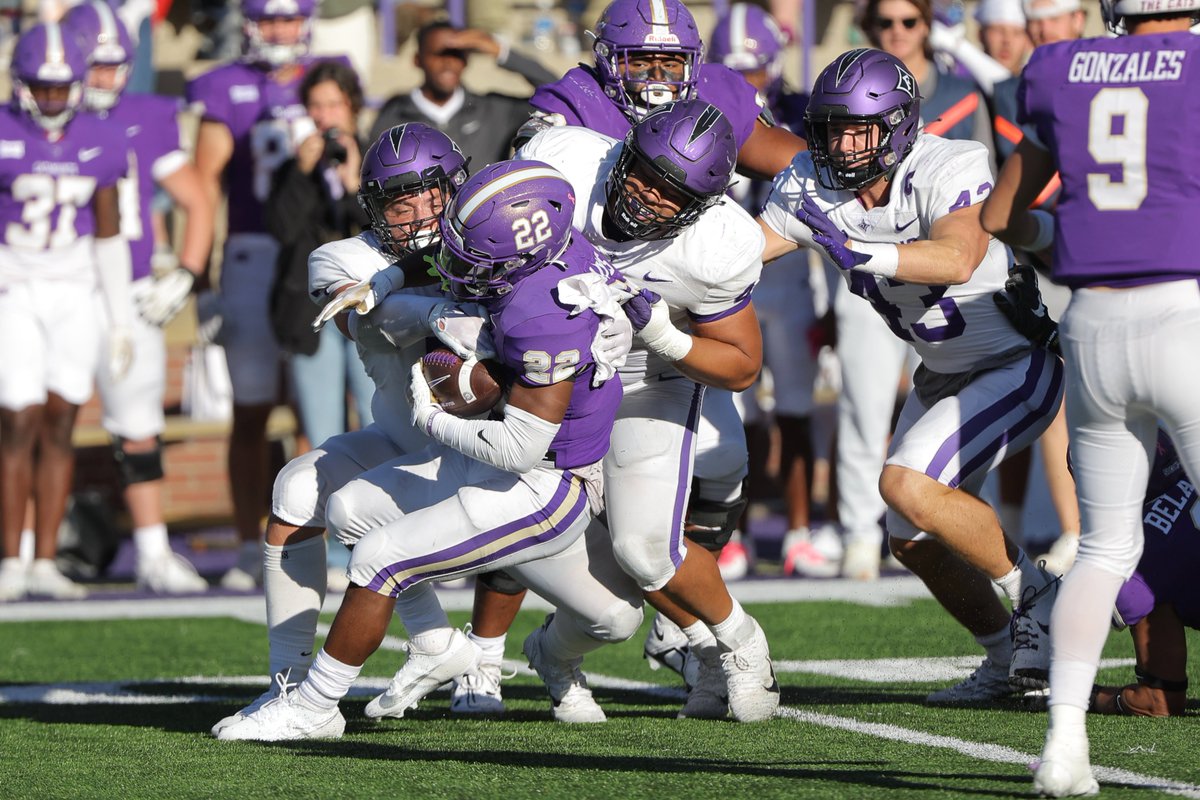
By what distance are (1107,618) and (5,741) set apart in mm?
2566

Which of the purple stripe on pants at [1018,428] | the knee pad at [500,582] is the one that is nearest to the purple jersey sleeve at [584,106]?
the knee pad at [500,582]

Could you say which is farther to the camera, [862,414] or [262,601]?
[862,414]

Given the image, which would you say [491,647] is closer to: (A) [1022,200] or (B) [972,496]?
(B) [972,496]

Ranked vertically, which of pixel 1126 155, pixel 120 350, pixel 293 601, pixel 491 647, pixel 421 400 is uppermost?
pixel 1126 155

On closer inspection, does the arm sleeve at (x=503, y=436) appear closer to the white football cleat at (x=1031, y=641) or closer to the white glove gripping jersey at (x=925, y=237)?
the white glove gripping jersey at (x=925, y=237)

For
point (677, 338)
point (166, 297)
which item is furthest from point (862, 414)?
point (677, 338)

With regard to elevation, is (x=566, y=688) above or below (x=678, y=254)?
below

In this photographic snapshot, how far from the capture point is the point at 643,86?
5.07 metres

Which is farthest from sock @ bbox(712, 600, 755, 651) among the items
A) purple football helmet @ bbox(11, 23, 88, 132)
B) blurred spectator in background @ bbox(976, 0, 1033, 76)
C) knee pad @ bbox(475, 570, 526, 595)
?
purple football helmet @ bbox(11, 23, 88, 132)

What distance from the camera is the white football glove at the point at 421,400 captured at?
416 centimetres

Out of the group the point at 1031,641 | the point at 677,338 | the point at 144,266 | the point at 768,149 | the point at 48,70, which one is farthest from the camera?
the point at 144,266

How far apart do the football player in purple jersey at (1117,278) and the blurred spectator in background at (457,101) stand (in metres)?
4.10

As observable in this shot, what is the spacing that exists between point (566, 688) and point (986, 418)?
1219mm

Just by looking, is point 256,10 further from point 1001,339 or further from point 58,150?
point 1001,339
